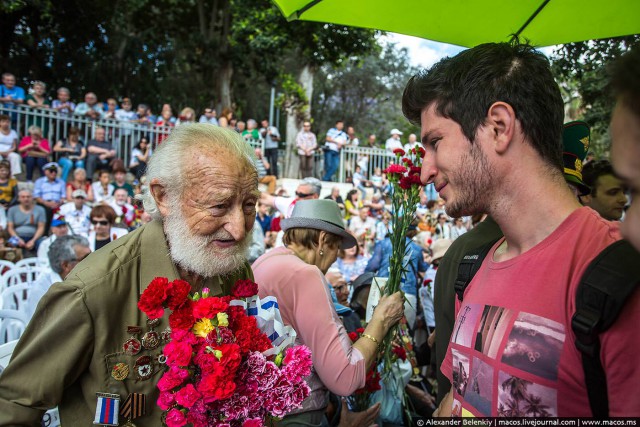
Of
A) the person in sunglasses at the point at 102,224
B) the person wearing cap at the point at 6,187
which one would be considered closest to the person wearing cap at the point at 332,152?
the person wearing cap at the point at 6,187

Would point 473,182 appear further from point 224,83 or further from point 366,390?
point 224,83

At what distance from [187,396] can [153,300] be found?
0.99ft

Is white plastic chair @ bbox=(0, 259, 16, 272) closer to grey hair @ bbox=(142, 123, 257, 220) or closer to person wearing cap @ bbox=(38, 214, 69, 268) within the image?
person wearing cap @ bbox=(38, 214, 69, 268)

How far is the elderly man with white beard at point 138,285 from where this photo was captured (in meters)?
1.68

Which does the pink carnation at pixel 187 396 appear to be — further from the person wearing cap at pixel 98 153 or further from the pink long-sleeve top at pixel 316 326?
the person wearing cap at pixel 98 153

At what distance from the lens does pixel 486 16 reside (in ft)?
9.25

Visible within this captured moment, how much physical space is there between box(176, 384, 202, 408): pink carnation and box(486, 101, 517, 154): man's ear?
1141 mm

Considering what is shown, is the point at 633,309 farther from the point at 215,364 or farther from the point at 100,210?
the point at 100,210

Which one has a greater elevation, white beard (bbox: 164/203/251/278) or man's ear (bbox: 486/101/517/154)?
man's ear (bbox: 486/101/517/154)

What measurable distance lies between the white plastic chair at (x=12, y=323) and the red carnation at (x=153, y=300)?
2441 mm

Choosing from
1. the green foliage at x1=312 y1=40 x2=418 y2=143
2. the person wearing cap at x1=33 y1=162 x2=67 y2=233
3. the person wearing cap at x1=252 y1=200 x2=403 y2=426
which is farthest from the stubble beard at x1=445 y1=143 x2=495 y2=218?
the green foliage at x1=312 y1=40 x2=418 y2=143

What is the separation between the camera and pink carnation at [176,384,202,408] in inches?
59.2

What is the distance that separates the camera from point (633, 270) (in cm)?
110

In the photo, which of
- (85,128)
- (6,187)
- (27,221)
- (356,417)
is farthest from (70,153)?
(356,417)
